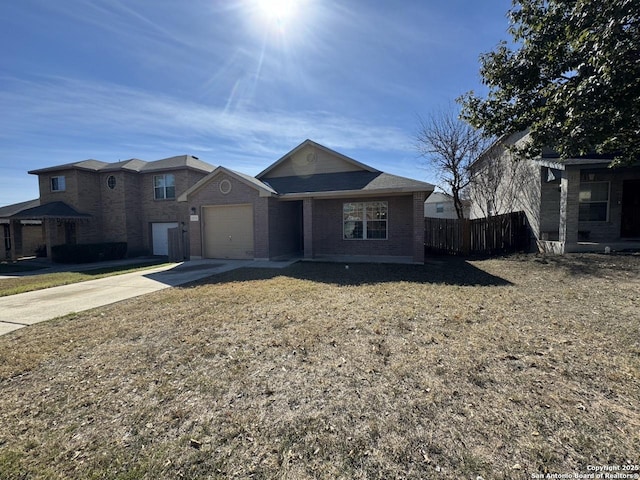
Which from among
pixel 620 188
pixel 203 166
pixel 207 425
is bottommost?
pixel 207 425

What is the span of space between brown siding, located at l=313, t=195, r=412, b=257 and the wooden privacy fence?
3680 millimetres

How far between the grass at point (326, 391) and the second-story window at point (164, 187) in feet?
49.6

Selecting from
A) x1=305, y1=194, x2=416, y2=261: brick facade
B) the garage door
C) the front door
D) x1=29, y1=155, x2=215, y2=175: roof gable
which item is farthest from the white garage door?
the front door

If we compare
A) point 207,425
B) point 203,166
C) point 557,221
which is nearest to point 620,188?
point 557,221

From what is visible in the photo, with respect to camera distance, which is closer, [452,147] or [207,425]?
[207,425]

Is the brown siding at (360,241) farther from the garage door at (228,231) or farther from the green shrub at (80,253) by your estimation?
the green shrub at (80,253)

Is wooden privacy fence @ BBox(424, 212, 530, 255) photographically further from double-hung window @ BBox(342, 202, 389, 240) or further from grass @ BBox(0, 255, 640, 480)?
grass @ BBox(0, 255, 640, 480)

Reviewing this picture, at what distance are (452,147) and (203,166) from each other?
17.1 meters

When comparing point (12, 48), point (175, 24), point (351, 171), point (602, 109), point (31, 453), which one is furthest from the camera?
point (351, 171)

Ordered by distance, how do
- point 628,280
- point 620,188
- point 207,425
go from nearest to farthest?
1. point 207,425
2. point 628,280
3. point 620,188

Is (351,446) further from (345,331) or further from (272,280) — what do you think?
(272,280)

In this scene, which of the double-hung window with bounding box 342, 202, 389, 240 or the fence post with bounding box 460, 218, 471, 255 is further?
the fence post with bounding box 460, 218, 471, 255

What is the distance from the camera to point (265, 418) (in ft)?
9.39

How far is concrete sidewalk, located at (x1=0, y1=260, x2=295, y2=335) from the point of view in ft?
20.6
